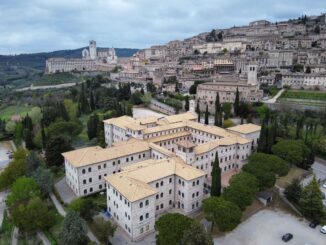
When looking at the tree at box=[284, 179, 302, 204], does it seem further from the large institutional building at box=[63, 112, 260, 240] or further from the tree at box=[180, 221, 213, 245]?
the tree at box=[180, 221, 213, 245]

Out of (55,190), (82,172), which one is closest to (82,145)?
(55,190)

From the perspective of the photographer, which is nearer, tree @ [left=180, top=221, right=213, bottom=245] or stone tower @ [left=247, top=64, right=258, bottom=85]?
tree @ [left=180, top=221, right=213, bottom=245]

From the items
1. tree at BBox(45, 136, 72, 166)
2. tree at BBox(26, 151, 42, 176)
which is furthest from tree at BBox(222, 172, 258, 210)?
tree at BBox(26, 151, 42, 176)

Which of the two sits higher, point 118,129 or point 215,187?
point 118,129

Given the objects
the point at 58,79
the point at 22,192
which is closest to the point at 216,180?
the point at 22,192

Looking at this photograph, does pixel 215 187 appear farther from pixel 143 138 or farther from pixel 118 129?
pixel 118 129

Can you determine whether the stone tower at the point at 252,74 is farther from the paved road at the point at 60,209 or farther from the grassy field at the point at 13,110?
the grassy field at the point at 13,110

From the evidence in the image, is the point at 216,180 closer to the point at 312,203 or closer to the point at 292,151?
the point at 312,203
